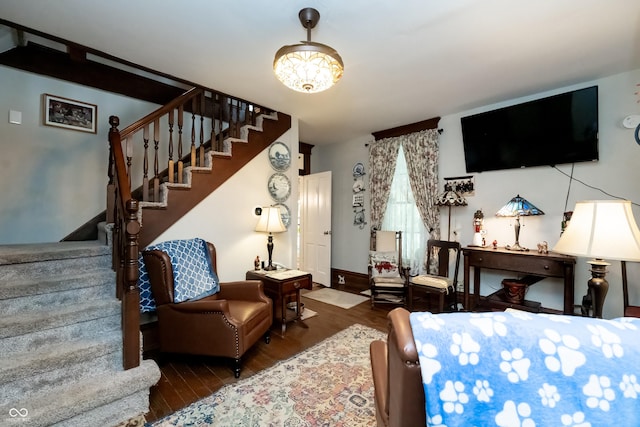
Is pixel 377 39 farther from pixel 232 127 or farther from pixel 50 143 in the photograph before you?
pixel 50 143

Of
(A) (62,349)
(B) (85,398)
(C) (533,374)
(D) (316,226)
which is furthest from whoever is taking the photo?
(D) (316,226)

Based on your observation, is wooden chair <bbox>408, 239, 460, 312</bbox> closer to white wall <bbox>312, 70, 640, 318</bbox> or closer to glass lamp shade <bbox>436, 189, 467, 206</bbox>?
white wall <bbox>312, 70, 640, 318</bbox>

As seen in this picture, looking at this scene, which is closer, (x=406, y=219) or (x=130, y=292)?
(x=130, y=292)

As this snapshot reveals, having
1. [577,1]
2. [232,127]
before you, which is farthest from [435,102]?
[232,127]

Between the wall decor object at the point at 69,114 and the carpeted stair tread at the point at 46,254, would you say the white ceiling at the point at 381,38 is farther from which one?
the carpeted stair tread at the point at 46,254

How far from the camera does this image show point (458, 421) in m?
0.77

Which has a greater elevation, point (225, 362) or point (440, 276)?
point (440, 276)

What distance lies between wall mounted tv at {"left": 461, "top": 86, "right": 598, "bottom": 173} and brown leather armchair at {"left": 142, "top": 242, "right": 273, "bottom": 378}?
128 inches

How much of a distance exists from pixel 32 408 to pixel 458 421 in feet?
7.01

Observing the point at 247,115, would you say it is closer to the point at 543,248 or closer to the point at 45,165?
the point at 45,165

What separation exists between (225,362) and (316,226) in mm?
3043

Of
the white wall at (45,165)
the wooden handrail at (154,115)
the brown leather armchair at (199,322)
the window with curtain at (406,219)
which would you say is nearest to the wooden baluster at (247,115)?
the wooden handrail at (154,115)

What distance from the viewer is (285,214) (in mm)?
3812

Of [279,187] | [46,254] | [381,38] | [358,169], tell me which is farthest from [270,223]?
[358,169]
